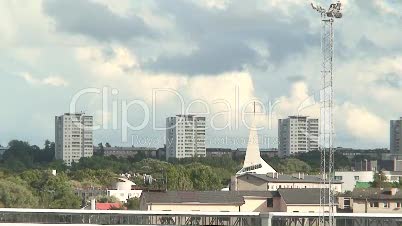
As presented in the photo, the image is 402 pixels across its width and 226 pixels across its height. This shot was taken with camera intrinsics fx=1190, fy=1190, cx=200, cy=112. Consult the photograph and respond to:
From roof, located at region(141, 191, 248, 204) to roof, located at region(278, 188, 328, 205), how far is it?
3336 mm

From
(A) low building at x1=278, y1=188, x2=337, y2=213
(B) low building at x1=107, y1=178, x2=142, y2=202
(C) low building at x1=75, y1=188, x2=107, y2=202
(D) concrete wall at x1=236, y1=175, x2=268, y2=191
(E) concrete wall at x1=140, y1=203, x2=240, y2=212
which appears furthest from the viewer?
(C) low building at x1=75, y1=188, x2=107, y2=202

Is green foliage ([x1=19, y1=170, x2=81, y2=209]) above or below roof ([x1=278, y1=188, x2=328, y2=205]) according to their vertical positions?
below

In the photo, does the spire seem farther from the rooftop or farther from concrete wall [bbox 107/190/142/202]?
the rooftop

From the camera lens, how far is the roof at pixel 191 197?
85.8 m

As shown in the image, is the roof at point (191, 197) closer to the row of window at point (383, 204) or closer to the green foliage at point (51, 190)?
the row of window at point (383, 204)

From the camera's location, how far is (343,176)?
14712 cm

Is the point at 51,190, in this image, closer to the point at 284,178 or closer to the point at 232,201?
the point at 284,178

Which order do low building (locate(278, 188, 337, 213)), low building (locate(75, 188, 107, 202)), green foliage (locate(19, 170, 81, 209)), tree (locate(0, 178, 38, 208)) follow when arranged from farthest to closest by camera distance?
low building (locate(75, 188, 107, 202))
green foliage (locate(19, 170, 81, 209))
tree (locate(0, 178, 38, 208))
low building (locate(278, 188, 337, 213))

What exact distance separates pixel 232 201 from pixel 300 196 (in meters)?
5.07

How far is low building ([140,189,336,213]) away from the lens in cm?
8519

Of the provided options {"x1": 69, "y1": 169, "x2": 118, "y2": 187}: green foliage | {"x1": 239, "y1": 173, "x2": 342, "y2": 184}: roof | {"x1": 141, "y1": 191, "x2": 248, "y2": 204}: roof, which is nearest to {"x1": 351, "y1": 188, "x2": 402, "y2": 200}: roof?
{"x1": 141, "y1": 191, "x2": 248, "y2": 204}: roof

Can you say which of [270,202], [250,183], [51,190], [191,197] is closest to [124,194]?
[51,190]

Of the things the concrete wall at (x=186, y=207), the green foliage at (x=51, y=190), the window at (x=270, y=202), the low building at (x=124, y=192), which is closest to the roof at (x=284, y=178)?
the low building at (x=124, y=192)

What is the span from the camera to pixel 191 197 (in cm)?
8688
